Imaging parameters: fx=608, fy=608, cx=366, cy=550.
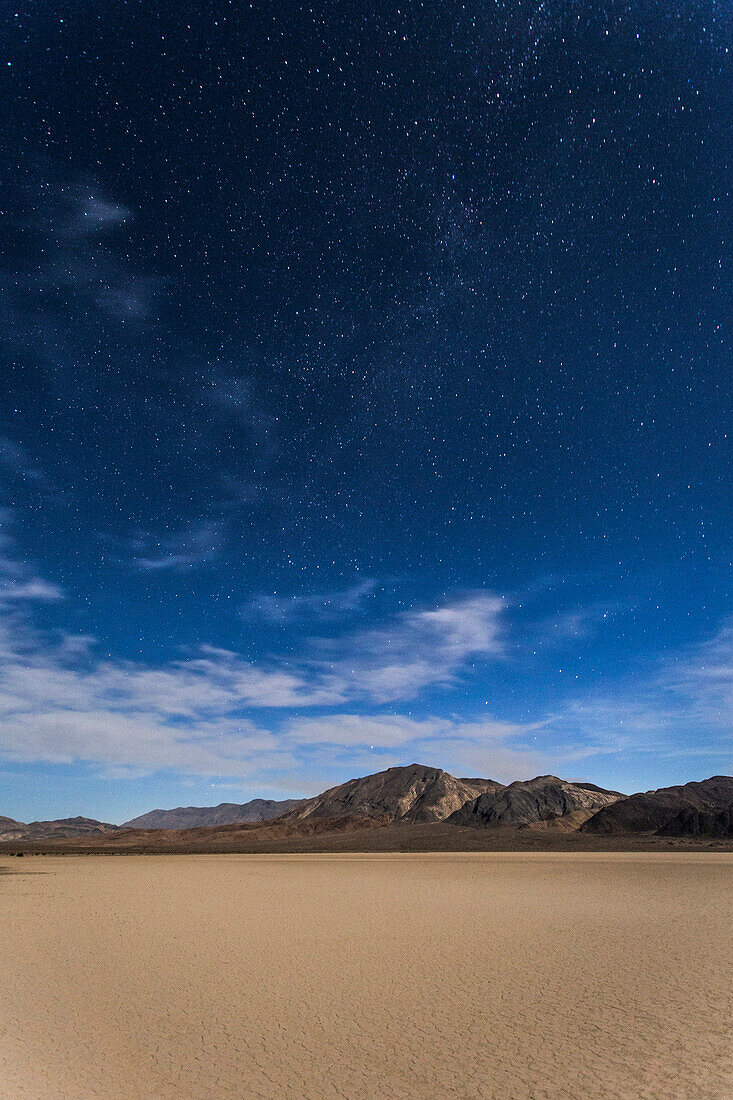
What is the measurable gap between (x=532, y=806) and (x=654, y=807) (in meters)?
25.4

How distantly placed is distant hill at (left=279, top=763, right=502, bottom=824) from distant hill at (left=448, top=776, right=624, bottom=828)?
22722mm

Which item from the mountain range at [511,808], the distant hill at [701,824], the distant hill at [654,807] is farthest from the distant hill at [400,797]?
the distant hill at [701,824]

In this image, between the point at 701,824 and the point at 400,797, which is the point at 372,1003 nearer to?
the point at 701,824

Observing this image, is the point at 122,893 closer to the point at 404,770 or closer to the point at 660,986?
the point at 660,986

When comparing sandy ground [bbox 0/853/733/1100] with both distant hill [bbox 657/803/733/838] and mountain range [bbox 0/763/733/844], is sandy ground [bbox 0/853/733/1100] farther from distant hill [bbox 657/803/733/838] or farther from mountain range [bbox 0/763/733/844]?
mountain range [bbox 0/763/733/844]

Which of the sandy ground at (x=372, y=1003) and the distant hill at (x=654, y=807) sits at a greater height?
the distant hill at (x=654, y=807)

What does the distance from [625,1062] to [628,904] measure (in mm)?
15263

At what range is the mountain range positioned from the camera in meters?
98.2

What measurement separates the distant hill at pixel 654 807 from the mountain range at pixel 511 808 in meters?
0.16

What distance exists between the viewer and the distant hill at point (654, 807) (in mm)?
99062

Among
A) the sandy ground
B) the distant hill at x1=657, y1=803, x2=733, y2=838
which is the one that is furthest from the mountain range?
the sandy ground

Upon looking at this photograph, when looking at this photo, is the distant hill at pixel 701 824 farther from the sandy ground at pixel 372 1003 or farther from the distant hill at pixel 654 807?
the sandy ground at pixel 372 1003

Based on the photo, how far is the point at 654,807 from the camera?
345ft

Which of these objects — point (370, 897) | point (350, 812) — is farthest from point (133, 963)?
point (350, 812)
